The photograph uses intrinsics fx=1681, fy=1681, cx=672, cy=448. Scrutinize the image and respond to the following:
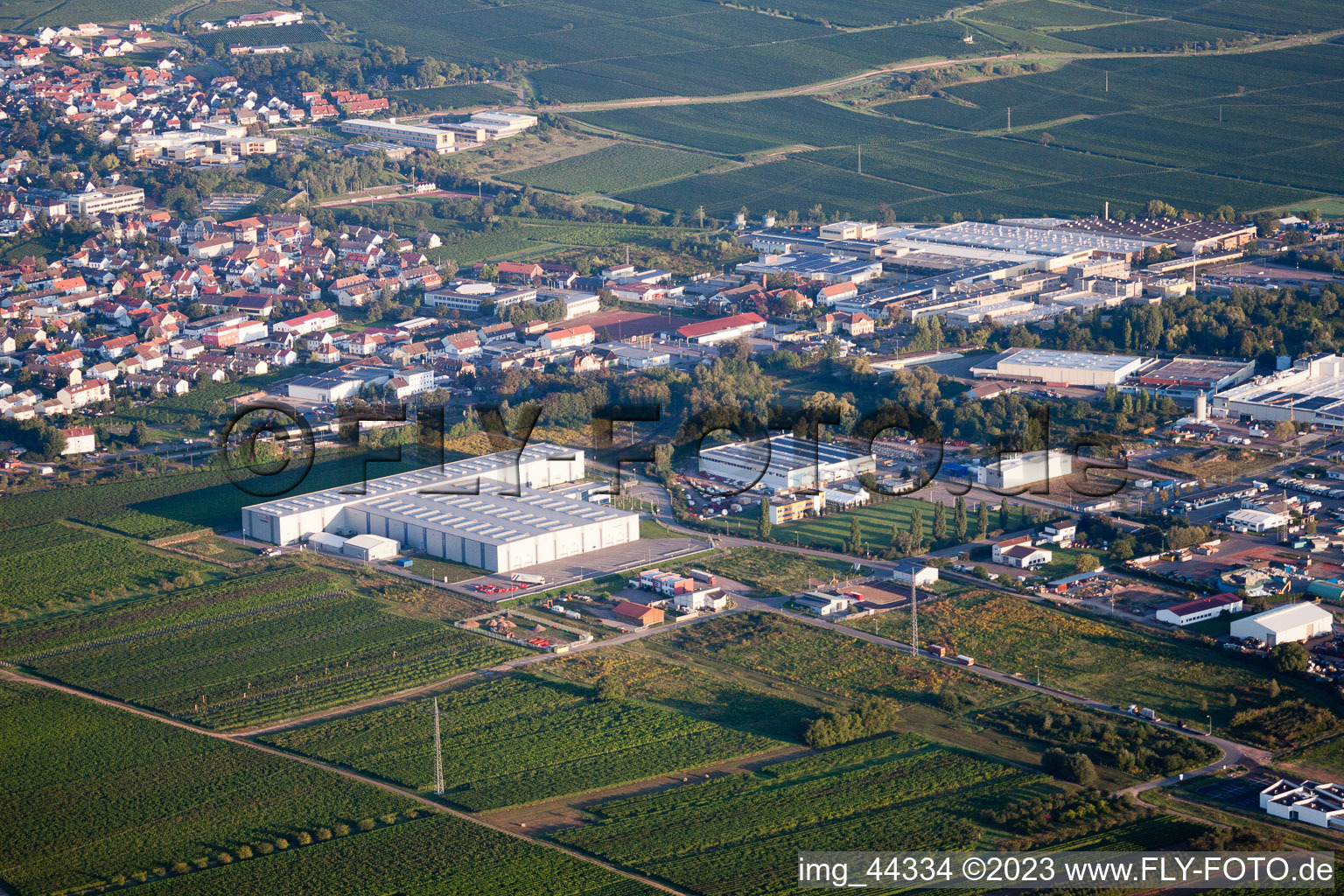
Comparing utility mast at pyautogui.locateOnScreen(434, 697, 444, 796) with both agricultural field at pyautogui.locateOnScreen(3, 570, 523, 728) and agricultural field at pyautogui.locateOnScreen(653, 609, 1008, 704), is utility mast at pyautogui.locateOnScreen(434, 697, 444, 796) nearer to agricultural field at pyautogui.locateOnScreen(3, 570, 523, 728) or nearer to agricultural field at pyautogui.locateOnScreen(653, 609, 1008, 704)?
agricultural field at pyautogui.locateOnScreen(3, 570, 523, 728)

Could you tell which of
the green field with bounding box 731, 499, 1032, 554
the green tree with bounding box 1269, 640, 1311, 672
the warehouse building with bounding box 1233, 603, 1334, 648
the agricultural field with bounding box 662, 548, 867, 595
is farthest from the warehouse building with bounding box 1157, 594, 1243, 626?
the agricultural field with bounding box 662, 548, 867, 595

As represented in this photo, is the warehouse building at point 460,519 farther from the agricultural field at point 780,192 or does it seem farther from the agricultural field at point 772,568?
the agricultural field at point 780,192

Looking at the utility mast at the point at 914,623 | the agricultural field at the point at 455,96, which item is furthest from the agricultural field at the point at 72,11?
the utility mast at the point at 914,623

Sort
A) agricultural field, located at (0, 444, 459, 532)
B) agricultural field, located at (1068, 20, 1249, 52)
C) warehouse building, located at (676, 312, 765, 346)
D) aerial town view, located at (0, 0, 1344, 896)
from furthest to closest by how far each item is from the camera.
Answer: agricultural field, located at (1068, 20, 1249, 52) < warehouse building, located at (676, 312, 765, 346) < agricultural field, located at (0, 444, 459, 532) < aerial town view, located at (0, 0, 1344, 896)

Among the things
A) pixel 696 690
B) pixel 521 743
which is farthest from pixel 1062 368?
pixel 521 743

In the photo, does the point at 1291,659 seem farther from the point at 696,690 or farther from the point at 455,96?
the point at 455,96
